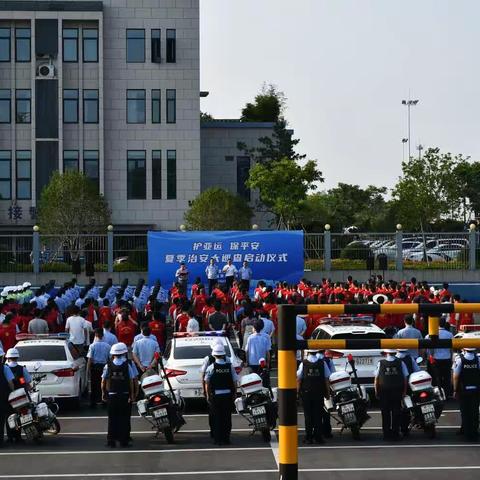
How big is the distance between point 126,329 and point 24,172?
4293 centimetres

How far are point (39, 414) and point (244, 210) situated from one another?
140ft

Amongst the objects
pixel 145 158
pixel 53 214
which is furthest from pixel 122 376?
pixel 145 158

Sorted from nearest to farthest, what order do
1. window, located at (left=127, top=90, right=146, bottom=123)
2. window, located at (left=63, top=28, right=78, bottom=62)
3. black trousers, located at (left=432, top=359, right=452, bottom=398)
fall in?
black trousers, located at (left=432, top=359, right=452, bottom=398) < window, located at (left=63, top=28, right=78, bottom=62) < window, located at (left=127, top=90, right=146, bottom=123)

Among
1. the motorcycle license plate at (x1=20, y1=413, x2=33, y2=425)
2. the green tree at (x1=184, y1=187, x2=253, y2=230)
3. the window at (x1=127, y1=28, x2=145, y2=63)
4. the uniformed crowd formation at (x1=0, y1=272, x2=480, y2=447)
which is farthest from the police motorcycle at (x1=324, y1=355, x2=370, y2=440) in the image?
the window at (x1=127, y1=28, x2=145, y2=63)

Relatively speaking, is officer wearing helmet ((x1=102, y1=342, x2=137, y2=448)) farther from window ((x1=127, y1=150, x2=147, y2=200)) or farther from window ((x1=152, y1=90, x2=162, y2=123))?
window ((x1=152, y1=90, x2=162, y2=123))

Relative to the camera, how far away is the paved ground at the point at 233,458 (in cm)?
1329

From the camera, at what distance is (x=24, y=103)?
62531 mm

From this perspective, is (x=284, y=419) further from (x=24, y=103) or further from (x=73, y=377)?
(x=24, y=103)

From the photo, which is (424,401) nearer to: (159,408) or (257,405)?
(257,405)

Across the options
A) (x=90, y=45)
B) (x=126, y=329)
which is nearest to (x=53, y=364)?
(x=126, y=329)

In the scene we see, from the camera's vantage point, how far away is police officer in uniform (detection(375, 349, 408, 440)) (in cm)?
1545

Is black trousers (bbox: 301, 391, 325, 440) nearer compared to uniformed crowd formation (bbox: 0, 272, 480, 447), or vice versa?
black trousers (bbox: 301, 391, 325, 440)

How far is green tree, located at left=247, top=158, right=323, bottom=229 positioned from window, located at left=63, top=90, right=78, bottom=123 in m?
10.8

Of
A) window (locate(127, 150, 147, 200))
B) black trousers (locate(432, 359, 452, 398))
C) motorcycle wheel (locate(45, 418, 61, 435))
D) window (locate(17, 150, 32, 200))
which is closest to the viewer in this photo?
motorcycle wheel (locate(45, 418, 61, 435))
